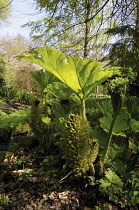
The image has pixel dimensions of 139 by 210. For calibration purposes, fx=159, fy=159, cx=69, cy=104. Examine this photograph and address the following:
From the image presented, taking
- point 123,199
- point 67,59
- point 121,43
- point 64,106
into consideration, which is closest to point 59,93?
point 64,106

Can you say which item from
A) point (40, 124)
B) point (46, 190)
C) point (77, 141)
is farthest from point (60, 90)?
point (46, 190)

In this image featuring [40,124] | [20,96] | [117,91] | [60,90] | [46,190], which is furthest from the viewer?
[20,96]

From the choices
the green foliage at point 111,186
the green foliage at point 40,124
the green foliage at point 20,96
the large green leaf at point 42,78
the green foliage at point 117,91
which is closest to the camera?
the green foliage at point 117,91

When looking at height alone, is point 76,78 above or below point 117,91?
above

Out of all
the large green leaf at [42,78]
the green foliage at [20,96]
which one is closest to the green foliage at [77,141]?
the large green leaf at [42,78]

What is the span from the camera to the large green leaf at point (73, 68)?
1.09 meters

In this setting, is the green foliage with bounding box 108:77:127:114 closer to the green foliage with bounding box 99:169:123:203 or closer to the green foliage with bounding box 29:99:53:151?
the green foliage with bounding box 99:169:123:203

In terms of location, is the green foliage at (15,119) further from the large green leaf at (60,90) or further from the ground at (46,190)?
the large green leaf at (60,90)

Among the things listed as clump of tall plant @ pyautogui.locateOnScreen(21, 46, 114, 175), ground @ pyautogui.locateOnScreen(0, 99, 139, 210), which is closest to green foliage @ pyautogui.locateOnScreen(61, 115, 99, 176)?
clump of tall plant @ pyautogui.locateOnScreen(21, 46, 114, 175)

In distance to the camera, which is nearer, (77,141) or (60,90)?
(77,141)

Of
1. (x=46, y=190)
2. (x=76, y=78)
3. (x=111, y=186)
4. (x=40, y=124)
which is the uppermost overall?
(x=76, y=78)

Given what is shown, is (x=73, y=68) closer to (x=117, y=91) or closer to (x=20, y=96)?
(x=117, y=91)

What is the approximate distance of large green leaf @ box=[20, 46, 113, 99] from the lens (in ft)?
3.59

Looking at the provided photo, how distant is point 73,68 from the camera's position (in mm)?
1140
